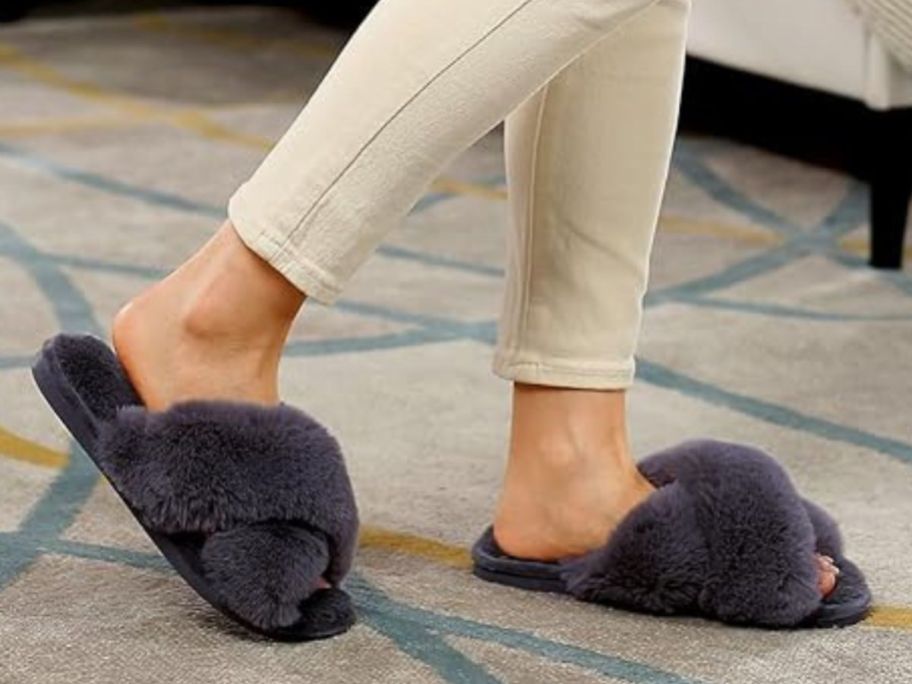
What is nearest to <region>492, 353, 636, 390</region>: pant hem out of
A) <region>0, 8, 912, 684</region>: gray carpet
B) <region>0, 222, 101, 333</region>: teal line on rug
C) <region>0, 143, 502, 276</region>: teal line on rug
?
<region>0, 8, 912, 684</region>: gray carpet

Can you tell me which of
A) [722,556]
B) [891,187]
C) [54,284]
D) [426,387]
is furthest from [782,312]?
[722,556]

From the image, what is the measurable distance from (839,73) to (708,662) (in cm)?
98

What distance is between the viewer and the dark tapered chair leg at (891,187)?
173 centimetres

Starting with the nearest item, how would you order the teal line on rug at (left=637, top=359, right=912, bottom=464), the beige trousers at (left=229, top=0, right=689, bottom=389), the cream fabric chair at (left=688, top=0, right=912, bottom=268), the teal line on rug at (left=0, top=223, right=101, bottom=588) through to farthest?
the beige trousers at (left=229, top=0, right=689, bottom=389)
the teal line on rug at (left=0, top=223, right=101, bottom=588)
the teal line on rug at (left=637, top=359, right=912, bottom=464)
the cream fabric chair at (left=688, top=0, right=912, bottom=268)

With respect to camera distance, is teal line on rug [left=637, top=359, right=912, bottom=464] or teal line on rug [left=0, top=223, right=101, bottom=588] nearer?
teal line on rug [left=0, top=223, right=101, bottom=588]

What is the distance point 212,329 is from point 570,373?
7.0 inches

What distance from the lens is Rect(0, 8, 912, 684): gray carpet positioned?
0.88 meters

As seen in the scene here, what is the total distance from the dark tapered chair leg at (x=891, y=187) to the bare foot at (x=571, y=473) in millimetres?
828

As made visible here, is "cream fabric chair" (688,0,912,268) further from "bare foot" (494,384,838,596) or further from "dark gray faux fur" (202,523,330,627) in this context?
"dark gray faux fur" (202,523,330,627)

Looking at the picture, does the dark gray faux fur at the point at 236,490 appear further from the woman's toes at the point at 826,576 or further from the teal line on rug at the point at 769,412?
the teal line on rug at the point at 769,412

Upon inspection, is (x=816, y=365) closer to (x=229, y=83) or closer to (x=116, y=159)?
(x=116, y=159)

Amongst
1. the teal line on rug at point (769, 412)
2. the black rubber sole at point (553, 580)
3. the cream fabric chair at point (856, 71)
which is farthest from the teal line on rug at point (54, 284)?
the cream fabric chair at point (856, 71)

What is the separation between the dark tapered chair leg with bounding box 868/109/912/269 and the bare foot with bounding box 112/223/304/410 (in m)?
0.97

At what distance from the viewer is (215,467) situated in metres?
0.85
